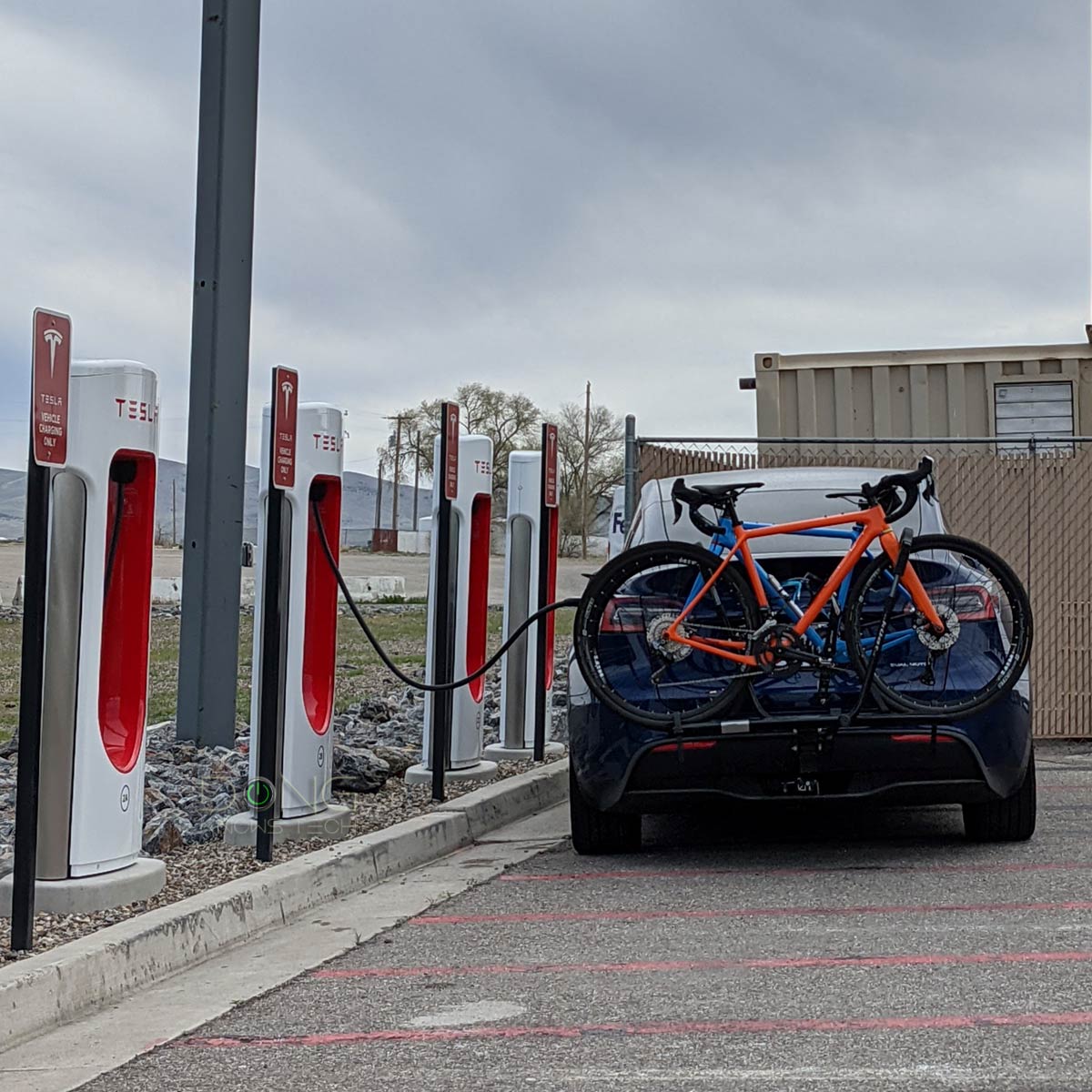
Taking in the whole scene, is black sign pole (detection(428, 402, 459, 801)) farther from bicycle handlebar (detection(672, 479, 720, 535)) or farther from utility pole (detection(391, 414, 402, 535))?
utility pole (detection(391, 414, 402, 535))

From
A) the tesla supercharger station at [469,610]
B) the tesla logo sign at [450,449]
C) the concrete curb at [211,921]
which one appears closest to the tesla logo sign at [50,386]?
the concrete curb at [211,921]

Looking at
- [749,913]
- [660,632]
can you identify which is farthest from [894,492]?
[749,913]

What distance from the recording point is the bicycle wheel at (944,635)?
6.68 metres

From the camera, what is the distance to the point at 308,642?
7.61m

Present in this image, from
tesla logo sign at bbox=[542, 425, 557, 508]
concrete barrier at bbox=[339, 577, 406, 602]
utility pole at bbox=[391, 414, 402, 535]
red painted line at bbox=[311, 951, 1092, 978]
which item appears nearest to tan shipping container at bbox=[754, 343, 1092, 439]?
tesla logo sign at bbox=[542, 425, 557, 508]

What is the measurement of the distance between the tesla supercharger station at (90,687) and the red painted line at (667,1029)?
140 centimetres

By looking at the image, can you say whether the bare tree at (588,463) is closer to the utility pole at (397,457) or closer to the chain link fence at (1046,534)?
the utility pole at (397,457)

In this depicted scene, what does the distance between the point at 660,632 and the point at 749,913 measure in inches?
51.8

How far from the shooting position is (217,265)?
9258mm

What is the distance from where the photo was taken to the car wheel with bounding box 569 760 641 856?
7.34 metres

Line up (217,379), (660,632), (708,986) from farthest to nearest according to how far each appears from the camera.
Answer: (217,379), (660,632), (708,986)

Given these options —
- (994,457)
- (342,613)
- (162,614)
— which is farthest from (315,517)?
(342,613)

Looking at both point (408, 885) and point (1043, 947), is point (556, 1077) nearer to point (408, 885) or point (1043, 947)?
point (1043, 947)

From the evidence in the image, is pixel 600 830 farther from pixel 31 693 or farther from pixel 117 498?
pixel 31 693
